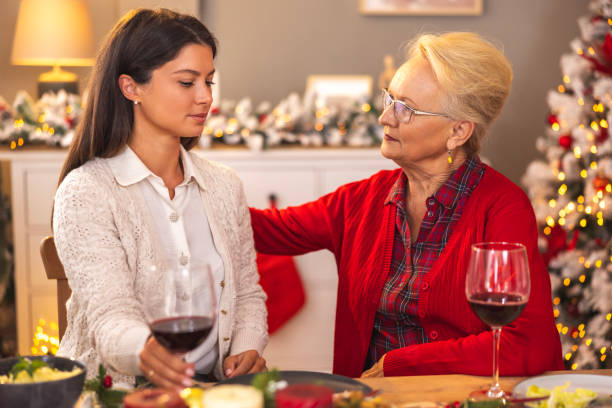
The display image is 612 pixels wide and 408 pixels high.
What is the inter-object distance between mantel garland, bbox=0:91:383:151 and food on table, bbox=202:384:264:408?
239 centimetres

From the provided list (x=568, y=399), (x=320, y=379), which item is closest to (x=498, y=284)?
(x=568, y=399)

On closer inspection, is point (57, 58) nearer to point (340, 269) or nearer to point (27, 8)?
point (27, 8)

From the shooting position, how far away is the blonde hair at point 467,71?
1.86 meters

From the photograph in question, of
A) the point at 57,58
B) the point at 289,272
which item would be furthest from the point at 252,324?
the point at 57,58

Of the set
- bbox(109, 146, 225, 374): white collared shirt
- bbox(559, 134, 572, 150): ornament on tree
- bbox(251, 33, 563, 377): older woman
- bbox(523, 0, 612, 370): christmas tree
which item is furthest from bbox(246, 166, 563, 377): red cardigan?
bbox(559, 134, 572, 150): ornament on tree

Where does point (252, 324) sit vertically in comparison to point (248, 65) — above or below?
below

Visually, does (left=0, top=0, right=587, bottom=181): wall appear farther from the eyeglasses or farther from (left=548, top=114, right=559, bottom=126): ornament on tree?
the eyeglasses

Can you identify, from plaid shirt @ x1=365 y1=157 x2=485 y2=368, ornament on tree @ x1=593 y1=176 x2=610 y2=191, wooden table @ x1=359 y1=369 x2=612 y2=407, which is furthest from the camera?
ornament on tree @ x1=593 y1=176 x2=610 y2=191

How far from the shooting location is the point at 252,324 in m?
1.79

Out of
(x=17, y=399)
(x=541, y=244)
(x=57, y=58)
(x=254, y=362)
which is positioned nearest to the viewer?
(x=17, y=399)

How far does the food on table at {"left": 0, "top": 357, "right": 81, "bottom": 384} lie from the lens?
110 cm

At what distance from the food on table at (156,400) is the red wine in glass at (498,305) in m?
0.53

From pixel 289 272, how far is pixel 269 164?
492 mm

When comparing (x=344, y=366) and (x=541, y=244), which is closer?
(x=344, y=366)
